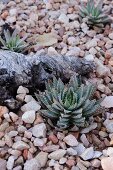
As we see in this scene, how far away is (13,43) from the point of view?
310cm

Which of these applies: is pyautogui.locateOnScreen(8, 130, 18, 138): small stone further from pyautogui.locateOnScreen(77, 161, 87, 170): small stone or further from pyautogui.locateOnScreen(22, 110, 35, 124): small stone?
pyautogui.locateOnScreen(77, 161, 87, 170): small stone

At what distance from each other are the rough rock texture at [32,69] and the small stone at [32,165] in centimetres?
47

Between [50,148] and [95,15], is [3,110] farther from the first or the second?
[95,15]

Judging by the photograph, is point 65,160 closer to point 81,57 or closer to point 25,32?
point 81,57

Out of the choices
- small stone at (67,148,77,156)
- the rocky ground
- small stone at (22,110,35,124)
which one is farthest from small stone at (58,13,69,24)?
small stone at (67,148,77,156)

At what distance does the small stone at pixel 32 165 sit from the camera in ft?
7.56

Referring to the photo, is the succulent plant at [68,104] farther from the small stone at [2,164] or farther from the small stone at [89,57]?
the small stone at [89,57]

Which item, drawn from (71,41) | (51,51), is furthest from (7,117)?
(71,41)

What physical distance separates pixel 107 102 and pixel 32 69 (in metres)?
0.55

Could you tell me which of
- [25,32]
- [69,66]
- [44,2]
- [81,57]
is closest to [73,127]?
[69,66]

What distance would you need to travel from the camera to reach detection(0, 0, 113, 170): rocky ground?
2375mm

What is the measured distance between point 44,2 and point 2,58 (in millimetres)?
1292

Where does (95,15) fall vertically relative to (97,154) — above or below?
above

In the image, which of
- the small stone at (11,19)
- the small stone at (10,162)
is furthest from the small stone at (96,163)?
the small stone at (11,19)
